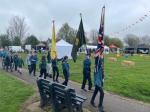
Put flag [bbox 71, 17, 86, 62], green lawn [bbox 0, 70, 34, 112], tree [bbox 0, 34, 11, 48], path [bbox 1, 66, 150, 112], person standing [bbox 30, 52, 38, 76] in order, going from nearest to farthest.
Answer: path [bbox 1, 66, 150, 112] < green lawn [bbox 0, 70, 34, 112] < flag [bbox 71, 17, 86, 62] < person standing [bbox 30, 52, 38, 76] < tree [bbox 0, 34, 11, 48]

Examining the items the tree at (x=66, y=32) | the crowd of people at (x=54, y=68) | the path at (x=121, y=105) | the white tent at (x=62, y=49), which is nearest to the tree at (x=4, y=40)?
the tree at (x=66, y=32)

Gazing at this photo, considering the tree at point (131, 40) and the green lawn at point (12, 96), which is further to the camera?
the tree at point (131, 40)

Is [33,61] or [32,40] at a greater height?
[32,40]

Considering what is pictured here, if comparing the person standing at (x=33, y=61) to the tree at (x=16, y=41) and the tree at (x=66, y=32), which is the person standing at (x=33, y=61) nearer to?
the tree at (x=66, y=32)

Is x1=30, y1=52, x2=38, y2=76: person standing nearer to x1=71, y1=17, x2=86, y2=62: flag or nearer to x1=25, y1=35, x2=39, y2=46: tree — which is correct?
x1=71, y1=17, x2=86, y2=62: flag

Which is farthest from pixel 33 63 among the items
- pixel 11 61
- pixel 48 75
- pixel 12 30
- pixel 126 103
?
pixel 12 30

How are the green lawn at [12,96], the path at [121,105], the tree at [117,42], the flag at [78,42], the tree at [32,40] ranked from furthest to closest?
the tree at [117,42] → the tree at [32,40] → the flag at [78,42] → the green lawn at [12,96] → the path at [121,105]

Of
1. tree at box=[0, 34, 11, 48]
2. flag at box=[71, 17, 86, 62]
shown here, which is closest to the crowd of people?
flag at box=[71, 17, 86, 62]

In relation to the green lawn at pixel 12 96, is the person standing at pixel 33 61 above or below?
above

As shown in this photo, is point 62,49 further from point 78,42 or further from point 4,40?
point 4,40

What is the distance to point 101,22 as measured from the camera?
13.3 m

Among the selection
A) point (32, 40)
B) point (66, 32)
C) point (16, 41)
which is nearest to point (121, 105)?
point (66, 32)

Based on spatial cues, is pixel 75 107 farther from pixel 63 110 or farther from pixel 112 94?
pixel 112 94

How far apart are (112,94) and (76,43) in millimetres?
3306
